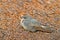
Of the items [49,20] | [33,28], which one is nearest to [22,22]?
[33,28]

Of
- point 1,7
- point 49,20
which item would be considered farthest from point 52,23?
point 1,7

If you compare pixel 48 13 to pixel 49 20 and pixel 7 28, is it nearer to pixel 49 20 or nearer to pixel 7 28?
pixel 49 20

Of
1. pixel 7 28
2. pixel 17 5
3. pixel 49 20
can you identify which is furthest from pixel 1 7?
pixel 49 20

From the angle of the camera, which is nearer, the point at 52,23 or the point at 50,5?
the point at 52,23

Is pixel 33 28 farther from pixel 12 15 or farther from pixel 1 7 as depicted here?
pixel 1 7

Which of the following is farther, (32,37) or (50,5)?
(50,5)

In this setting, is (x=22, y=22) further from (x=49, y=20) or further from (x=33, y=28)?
(x=49, y=20)

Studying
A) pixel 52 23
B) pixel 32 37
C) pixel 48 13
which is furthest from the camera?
pixel 48 13

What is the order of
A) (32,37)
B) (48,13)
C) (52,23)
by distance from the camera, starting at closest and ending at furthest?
(32,37)
(52,23)
(48,13)
